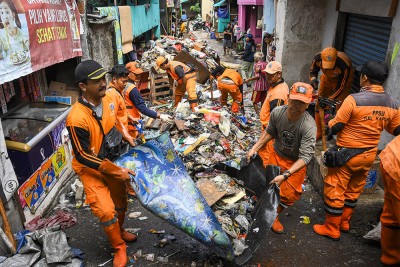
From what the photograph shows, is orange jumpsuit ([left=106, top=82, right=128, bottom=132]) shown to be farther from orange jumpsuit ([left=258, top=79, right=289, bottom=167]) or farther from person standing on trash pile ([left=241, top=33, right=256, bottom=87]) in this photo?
person standing on trash pile ([left=241, top=33, right=256, bottom=87])

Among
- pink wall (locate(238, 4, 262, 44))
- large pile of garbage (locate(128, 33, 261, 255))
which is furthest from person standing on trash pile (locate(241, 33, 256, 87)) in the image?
pink wall (locate(238, 4, 262, 44))

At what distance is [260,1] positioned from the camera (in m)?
17.2

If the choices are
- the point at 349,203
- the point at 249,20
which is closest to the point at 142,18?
the point at 249,20

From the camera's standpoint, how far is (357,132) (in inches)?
149

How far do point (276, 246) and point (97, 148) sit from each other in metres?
2.53

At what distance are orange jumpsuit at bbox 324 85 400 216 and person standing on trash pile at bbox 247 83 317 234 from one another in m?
0.42

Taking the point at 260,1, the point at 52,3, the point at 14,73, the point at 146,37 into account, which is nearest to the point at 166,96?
the point at 52,3

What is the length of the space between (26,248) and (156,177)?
Answer: 1739 millimetres

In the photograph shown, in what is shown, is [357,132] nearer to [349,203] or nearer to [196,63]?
[349,203]

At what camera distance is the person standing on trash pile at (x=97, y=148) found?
3150 mm

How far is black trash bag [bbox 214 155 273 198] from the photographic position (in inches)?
159

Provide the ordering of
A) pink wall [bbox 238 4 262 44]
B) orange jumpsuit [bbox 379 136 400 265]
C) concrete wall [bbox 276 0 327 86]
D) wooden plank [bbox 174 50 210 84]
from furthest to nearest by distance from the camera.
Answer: pink wall [bbox 238 4 262 44]
wooden plank [bbox 174 50 210 84]
concrete wall [bbox 276 0 327 86]
orange jumpsuit [bbox 379 136 400 265]

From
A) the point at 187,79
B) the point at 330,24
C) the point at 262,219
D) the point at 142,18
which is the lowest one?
the point at 262,219

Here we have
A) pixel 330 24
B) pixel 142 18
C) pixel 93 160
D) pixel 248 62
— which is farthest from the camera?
pixel 142 18
